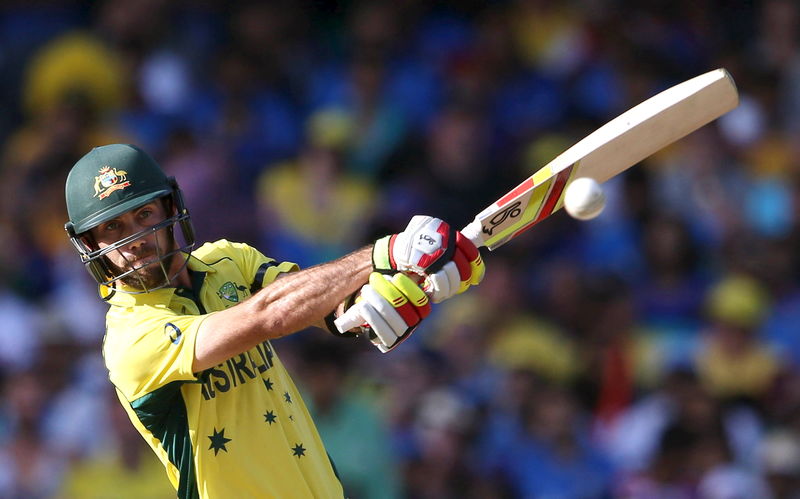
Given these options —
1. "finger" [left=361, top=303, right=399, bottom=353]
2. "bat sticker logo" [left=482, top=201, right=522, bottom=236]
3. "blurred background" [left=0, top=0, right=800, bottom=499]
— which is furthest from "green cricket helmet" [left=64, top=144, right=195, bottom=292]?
"blurred background" [left=0, top=0, right=800, bottom=499]

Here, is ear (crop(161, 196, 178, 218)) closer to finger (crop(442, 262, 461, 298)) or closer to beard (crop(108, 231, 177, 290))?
beard (crop(108, 231, 177, 290))

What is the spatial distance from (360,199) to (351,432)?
1574 millimetres

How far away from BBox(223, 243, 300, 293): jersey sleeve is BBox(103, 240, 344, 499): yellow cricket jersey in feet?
1.01

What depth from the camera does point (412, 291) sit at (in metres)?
3.14

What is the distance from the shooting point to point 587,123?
6.81m

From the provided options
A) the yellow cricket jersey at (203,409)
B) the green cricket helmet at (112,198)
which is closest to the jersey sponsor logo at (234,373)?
the yellow cricket jersey at (203,409)

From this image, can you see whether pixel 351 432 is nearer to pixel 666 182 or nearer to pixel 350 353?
pixel 350 353

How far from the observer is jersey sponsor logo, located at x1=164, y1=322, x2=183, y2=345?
3.28m

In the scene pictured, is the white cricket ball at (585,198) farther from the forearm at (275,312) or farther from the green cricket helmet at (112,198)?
the green cricket helmet at (112,198)

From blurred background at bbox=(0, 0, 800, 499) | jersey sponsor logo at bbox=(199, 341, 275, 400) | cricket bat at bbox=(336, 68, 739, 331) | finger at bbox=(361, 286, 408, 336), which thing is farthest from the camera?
blurred background at bbox=(0, 0, 800, 499)

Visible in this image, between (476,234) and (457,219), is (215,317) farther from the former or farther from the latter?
(457,219)

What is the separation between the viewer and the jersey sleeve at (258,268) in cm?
381

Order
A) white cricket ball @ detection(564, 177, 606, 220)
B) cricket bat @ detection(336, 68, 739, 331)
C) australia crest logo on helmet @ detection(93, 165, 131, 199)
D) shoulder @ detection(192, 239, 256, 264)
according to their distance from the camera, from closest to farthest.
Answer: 1. white cricket ball @ detection(564, 177, 606, 220)
2. australia crest logo on helmet @ detection(93, 165, 131, 199)
3. cricket bat @ detection(336, 68, 739, 331)
4. shoulder @ detection(192, 239, 256, 264)

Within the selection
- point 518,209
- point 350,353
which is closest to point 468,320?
point 350,353
